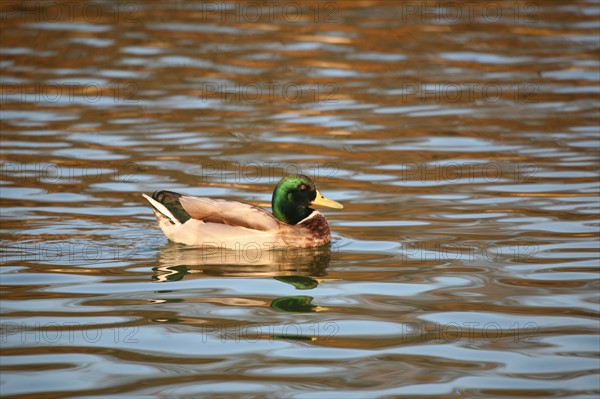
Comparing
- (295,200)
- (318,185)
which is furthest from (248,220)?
(318,185)

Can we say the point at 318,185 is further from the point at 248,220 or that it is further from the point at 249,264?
the point at 249,264

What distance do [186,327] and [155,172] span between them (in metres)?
5.28

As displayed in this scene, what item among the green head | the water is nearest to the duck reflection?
the water

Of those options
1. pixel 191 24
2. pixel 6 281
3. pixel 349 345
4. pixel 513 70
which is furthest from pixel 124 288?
pixel 191 24

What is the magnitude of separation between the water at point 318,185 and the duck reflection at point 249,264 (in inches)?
1.4

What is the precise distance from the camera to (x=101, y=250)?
10.1 metres

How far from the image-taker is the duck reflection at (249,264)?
943 cm

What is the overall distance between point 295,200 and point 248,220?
1.68 ft

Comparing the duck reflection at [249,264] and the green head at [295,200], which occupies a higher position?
the green head at [295,200]

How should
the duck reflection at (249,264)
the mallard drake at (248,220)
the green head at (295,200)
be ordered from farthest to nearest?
the green head at (295,200), the mallard drake at (248,220), the duck reflection at (249,264)

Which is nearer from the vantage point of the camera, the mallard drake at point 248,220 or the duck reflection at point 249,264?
the duck reflection at point 249,264

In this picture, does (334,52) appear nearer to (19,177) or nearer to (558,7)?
(558,7)

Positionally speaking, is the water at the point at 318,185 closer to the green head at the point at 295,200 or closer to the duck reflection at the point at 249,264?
the duck reflection at the point at 249,264

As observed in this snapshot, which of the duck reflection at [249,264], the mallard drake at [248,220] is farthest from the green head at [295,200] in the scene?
the duck reflection at [249,264]
